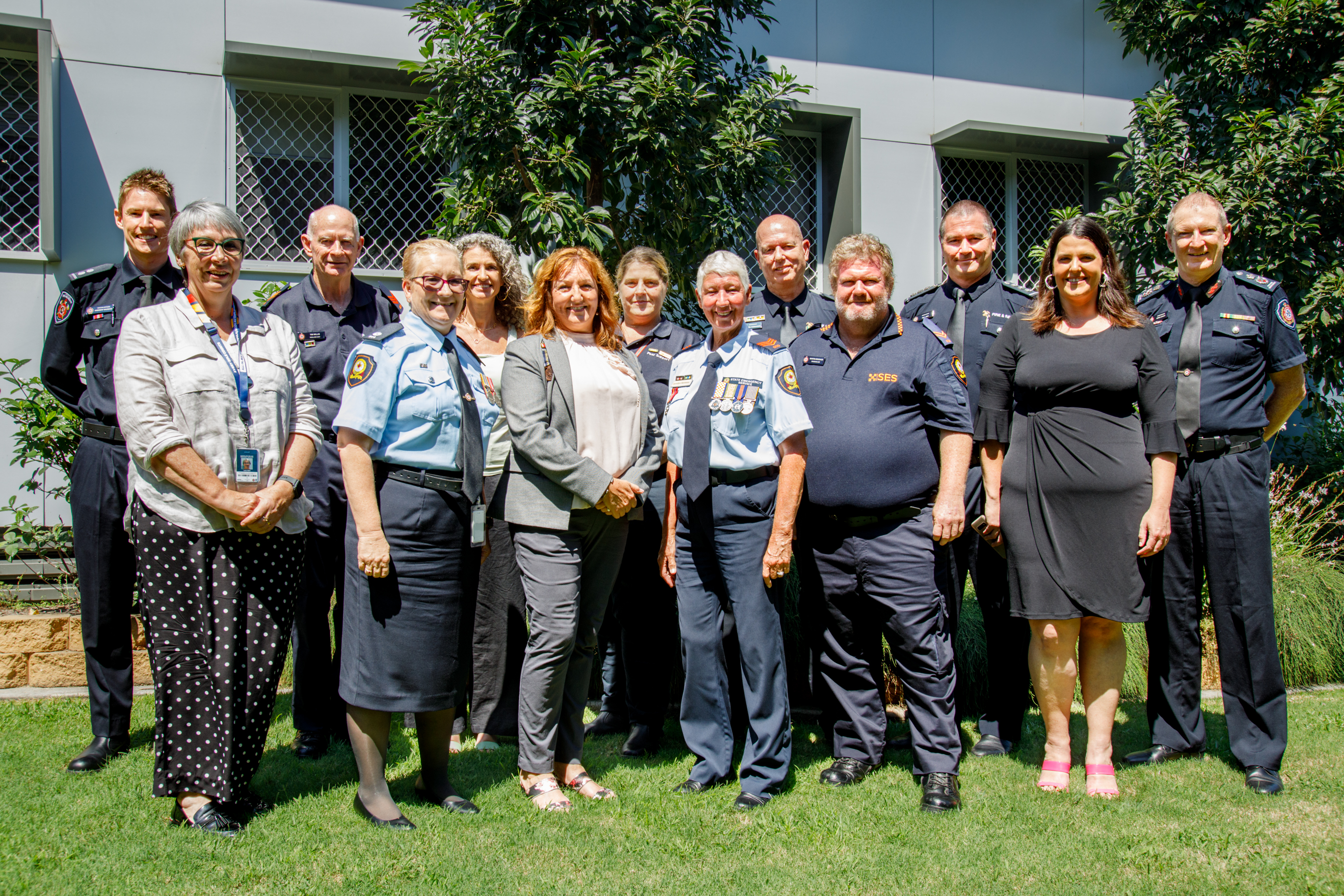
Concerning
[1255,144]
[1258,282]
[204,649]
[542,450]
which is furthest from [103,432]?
[1255,144]

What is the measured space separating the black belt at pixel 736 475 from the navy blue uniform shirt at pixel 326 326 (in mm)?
1595

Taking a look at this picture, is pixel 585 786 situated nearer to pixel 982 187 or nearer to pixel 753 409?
pixel 753 409

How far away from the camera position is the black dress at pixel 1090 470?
11.9ft

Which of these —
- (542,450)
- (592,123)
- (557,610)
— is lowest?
(557,610)

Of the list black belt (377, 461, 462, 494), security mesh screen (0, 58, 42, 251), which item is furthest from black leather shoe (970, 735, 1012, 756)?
security mesh screen (0, 58, 42, 251)

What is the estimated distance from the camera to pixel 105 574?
154 inches

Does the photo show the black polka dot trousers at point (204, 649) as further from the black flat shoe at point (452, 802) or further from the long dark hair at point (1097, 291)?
the long dark hair at point (1097, 291)

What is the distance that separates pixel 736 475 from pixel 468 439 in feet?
3.35

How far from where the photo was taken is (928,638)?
370 centimetres

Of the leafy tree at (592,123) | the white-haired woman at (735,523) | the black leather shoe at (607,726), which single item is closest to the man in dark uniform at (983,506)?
the white-haired woman at (735,523)

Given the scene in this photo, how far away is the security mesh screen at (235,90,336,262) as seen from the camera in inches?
275

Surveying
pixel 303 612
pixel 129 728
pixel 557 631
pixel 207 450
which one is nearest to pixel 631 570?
pixel 557 631

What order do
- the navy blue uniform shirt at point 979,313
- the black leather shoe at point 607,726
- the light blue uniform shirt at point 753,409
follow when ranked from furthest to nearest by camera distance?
the black leather shoe at point 607,726 → the navy blue uniform shirt at point 979,313 → the light blue uniform shirt at point 753,409

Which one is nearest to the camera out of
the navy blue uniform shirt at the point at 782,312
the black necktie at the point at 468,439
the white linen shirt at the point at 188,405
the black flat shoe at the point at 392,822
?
the white linen shirt at the point at 188,405
